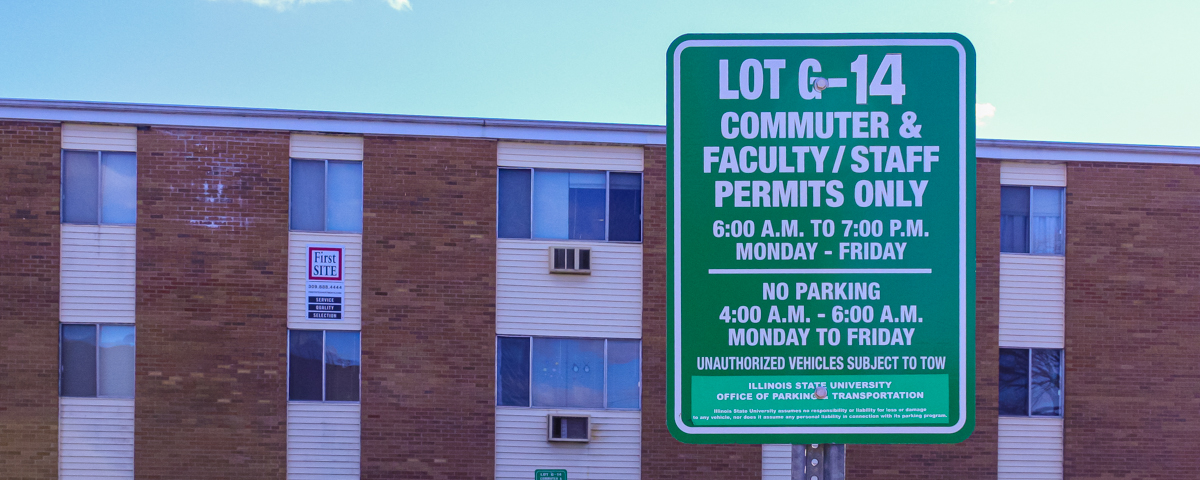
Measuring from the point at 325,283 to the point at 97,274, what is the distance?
3537mm

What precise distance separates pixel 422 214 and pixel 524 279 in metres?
1.93

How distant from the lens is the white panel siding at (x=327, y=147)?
13.2 m

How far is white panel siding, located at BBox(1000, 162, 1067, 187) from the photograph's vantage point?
1380 centimetres

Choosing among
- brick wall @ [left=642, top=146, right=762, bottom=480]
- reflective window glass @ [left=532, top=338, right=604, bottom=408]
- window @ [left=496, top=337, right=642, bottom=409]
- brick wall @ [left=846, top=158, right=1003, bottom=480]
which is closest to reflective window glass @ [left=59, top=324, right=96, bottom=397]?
window @ [left=496, top=337, right=642, bottom=409]

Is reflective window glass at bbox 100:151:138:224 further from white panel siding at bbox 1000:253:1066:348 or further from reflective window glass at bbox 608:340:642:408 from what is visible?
white panel siding at bbox 1000:253:1066:348

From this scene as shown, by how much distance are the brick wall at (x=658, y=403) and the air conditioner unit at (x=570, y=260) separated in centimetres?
94

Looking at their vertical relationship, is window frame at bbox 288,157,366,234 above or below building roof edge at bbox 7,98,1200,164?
below

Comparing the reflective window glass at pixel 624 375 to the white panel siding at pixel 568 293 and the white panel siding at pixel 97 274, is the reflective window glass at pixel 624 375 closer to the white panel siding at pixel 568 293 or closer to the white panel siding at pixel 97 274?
the white panel siding at pixel 568 293

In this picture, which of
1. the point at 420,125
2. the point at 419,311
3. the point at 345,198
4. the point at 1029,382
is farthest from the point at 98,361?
the point at 1029,382

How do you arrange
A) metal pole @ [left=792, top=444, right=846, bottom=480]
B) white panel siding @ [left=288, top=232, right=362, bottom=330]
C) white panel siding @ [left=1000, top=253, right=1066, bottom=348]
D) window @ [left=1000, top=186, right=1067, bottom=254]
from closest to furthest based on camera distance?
metal pole @ [left=792, top=444, right=846, bottom=480] → white panel siding @ [left=288, top=232, right=362, bottom=330] → white panel siding @ [left=1000, top=253, right=1066, bottom=348] → window @ [left=1000, top=186, right=1067, bottom=254]

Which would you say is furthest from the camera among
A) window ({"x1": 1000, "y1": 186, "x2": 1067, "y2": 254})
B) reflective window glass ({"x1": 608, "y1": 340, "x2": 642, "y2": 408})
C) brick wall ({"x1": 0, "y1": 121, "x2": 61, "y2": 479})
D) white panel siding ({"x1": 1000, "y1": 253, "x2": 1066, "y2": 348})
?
window ({"x1": 1000, "y1": 186, "x2": 1067, "y2": 254})

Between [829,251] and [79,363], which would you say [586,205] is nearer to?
[79,363]

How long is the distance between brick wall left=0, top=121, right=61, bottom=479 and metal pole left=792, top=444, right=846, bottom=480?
13.5 meters

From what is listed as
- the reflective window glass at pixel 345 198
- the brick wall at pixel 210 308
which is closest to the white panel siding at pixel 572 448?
the brick wall at pixel 210 308
